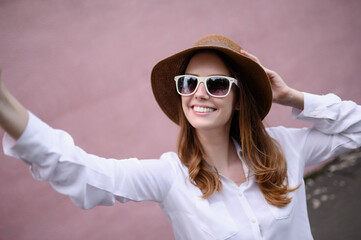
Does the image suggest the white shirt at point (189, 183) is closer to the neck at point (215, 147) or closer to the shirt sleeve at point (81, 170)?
the shirt sleeve at point (81, 170)

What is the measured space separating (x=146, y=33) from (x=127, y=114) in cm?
96

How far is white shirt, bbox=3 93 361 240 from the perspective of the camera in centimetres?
115

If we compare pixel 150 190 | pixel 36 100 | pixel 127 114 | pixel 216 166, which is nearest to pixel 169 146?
pixel 127 114

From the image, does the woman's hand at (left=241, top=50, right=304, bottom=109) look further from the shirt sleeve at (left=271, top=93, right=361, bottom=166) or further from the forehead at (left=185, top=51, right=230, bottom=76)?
the forehead at (left=185, top=51, right=230, bottom=76)

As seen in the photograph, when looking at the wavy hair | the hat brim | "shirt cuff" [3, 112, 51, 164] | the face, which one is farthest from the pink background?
"shirt cuff" [3, 112, 51, 164]

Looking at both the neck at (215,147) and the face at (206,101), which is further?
the neck at (215,147)

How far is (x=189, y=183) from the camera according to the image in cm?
162

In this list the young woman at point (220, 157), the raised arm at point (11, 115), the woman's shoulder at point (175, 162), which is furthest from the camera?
the woman's shoulder at point (175, 162)

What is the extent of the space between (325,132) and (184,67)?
1.00 meters

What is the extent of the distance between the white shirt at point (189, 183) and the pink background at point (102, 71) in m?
1.71

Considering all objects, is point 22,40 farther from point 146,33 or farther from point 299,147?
point 299,147

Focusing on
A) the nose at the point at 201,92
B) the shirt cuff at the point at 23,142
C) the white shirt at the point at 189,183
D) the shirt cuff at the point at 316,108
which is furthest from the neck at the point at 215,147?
the shirt cuff at the point at 23,142

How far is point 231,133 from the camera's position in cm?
200

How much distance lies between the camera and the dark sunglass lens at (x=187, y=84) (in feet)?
5.21
